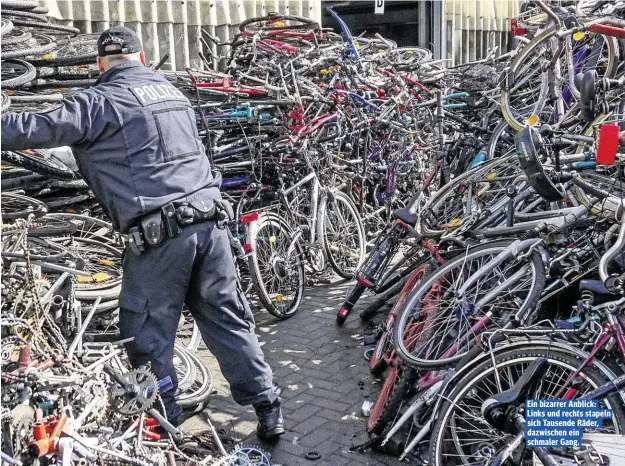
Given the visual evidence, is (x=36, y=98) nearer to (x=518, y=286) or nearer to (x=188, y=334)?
(x=188, y=334)

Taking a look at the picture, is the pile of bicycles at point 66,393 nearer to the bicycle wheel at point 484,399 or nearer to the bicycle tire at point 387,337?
the bicycle wheel at point 484,399

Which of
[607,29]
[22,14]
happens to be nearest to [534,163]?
[607,29]

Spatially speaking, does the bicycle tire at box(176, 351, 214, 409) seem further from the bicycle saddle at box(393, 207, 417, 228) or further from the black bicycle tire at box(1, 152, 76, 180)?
the bicycle saddle at box(393, 207, 417, 228)

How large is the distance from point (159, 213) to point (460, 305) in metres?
2.04

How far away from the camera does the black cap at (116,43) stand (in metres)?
4.69

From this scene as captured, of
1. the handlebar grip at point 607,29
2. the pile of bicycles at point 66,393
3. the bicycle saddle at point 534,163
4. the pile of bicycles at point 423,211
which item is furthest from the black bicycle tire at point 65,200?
the handlebar grip at point 607,29

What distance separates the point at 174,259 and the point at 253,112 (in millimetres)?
3184

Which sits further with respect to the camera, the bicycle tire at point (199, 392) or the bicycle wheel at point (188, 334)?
the bicycle wheel at point (188, 334)

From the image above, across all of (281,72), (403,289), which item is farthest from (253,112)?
(403,289)

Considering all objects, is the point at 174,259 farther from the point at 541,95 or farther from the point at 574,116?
the point at 541,95

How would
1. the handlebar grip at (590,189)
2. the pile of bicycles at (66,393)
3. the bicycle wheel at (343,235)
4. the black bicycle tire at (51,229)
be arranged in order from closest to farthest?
the pile of bicycles at (66,393) → the handlebar grip at (590,189) → the black bicycle tire at (51,229) → the bicycle wheel at (343,235)

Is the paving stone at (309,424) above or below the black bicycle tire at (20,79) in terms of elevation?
below

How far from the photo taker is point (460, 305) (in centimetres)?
500

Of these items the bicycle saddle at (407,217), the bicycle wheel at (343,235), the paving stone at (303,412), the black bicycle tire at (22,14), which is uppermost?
the black bicycle tire at (22,14)
